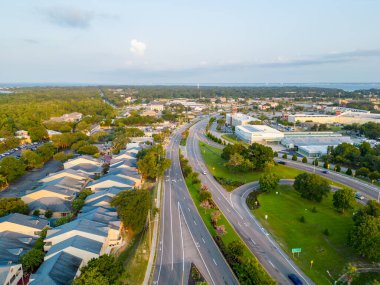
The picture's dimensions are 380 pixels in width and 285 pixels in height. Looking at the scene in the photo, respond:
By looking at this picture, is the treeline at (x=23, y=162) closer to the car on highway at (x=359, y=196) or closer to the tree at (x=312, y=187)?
the tree at (x=312, y=187)

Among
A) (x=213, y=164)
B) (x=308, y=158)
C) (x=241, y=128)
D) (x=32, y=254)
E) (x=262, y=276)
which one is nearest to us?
(x=262, y=276)

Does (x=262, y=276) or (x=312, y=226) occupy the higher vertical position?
(x=262, y=276)

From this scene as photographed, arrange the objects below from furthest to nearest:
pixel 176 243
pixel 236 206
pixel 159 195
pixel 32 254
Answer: pixel 159 195, pixel 236 206, pixel 176 243, pixel 32 254

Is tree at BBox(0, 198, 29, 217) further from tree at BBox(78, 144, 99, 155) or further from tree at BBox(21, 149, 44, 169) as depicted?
tree at BBox(78, 144, 99, 155)

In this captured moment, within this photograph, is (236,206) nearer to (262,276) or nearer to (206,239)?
(206,239)

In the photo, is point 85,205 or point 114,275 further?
point 85,205

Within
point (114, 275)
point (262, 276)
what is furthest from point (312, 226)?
point (114, 275)
